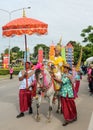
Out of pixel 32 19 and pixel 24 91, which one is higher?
pixel 32 19

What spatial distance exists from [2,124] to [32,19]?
11.9 ft

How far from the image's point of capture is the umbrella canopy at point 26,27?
36.2 ft

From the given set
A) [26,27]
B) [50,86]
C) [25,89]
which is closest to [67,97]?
[50,86]

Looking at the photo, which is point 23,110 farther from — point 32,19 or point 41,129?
point 32,19

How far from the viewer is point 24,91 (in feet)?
36.1

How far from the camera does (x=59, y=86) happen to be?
34.2 feet

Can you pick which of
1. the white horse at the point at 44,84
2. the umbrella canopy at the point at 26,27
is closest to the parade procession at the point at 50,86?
the white horse at the point at 44,84

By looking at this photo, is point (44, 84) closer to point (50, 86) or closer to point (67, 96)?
point (50, 86)

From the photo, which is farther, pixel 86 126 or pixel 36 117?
pixel 36 117

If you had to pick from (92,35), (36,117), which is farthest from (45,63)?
(92,35)

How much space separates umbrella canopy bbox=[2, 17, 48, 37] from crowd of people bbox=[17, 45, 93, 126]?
794 mm

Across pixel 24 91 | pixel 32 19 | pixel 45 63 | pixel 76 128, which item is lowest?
pixel 76 128

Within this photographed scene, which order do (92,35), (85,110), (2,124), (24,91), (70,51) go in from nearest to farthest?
(2,124) < (24,91) < (85,110) < (70,51) < (92,35)

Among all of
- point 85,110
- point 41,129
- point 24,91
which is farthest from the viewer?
point 85,110
